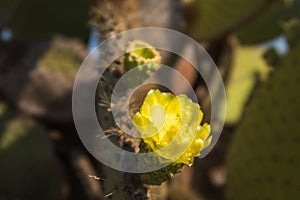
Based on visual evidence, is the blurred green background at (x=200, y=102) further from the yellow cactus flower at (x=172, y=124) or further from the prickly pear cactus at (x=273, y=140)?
the yellow cactus flower at (x=172, y=124)

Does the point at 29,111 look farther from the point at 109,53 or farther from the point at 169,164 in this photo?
the point at 169,164

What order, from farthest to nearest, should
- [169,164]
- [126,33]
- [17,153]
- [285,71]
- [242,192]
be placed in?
[17,153], [242,192], [285,71], [126,33], [169,164]

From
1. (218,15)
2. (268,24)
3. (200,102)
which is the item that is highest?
(268,24)

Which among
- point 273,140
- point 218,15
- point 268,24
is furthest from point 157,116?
point 268,24

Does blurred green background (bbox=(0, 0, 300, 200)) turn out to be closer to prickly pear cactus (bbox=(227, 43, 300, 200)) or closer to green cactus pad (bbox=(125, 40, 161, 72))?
prickly pear cactus (bbox=(227, 43, 300, 200))

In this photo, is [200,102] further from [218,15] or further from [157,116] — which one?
[157,116]

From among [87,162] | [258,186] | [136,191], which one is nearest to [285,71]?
[258,186]

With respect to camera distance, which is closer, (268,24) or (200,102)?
(200,102)
